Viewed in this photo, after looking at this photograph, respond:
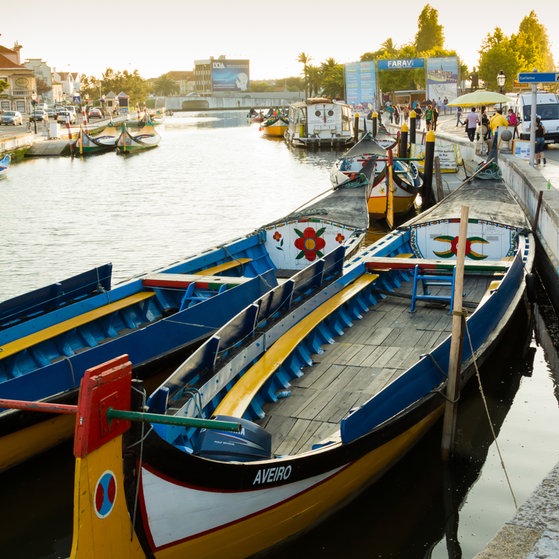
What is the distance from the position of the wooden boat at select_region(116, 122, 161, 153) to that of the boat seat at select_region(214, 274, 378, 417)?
4609 centimetres

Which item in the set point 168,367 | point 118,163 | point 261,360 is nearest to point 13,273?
point 168,367

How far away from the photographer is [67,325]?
10.2 meters

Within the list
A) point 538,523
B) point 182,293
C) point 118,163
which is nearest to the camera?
point 538,523

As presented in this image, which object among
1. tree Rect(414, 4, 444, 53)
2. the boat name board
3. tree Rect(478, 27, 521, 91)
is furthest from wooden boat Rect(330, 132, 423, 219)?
tree Rect(414, 4, 444, 53)

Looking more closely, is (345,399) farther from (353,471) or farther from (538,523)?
(538,523)

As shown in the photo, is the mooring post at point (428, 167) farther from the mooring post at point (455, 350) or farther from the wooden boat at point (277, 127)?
the wooden boat at point (277, 127)

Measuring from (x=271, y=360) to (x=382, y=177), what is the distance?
44.8 feet

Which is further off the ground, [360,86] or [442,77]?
[442,77]

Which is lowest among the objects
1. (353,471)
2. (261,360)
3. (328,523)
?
(328,523)

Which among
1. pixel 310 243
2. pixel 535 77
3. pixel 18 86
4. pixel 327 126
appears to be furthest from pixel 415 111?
pixel 18 86

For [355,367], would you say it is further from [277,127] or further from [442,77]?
[277,127]

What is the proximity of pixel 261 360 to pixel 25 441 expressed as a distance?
2.62 metres

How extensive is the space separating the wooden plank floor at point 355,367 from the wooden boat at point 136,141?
148ft

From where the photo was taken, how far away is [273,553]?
7242 millimetres
